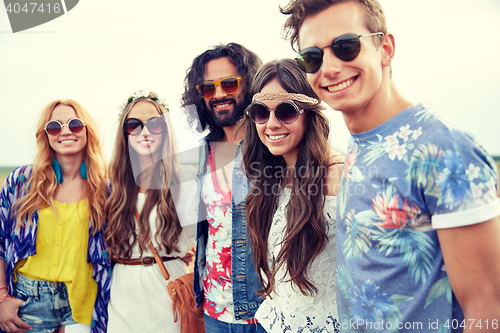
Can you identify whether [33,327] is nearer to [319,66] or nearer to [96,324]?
[96,324]

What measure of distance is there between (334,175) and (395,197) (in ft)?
2.24

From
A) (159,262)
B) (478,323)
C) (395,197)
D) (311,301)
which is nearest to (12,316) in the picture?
(159,262)

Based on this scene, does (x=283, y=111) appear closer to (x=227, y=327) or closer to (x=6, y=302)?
(x=227, y=327)

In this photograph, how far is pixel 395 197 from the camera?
1332 mm

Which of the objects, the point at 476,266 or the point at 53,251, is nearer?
the point at 476,266

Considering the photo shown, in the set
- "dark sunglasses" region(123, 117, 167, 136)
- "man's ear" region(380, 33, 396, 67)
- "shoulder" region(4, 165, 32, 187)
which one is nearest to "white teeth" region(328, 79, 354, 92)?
"man's ear" region(380, 33, 396, 67)

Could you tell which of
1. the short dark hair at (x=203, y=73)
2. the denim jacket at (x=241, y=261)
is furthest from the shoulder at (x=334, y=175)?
the short dark hair at (x=203, y=73)

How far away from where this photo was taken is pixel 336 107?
153cm

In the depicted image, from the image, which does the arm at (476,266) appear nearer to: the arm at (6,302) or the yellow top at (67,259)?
the yellow top at (67,259)

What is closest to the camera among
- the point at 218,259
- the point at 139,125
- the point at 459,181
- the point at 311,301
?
the point at 459,181

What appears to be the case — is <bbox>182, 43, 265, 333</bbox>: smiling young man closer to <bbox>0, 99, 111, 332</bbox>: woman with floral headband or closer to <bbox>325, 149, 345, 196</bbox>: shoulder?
<bbox>325, 149, 345, 196</bbox>: shoulder

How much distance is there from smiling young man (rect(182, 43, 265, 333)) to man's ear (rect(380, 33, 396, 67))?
1415 mm

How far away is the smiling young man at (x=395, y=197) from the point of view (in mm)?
1171

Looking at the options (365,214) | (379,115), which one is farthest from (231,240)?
(379,115)
